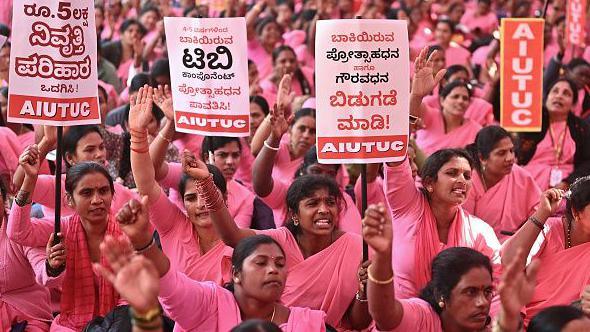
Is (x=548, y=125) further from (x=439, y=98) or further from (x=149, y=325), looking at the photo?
(x=149, y=325)

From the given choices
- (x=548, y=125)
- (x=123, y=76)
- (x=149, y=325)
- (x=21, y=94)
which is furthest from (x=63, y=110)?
(x=123, y=76)

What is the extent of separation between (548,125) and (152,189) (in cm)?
439

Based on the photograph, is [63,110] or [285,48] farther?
[285,48]

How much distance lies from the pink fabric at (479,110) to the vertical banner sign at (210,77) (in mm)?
3732

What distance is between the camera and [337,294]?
17.5 ft

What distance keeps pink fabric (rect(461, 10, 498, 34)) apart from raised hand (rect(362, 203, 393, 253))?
40.8 feet

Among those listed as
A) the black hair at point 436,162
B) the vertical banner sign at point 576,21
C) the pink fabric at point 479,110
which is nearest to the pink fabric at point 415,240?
the black hair at point 436,162

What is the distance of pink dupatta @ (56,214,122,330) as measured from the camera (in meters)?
5.34

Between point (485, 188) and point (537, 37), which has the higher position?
point (537, 37)

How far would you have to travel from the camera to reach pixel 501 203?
686 cm

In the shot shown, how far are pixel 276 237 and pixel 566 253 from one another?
4.69ft

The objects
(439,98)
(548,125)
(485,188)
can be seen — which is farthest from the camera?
(439,98)

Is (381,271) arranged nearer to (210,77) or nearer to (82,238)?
(82,238)

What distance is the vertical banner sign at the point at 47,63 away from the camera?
556 cm
